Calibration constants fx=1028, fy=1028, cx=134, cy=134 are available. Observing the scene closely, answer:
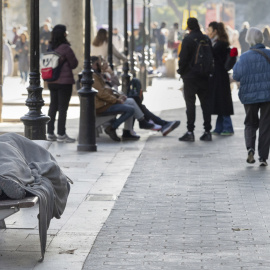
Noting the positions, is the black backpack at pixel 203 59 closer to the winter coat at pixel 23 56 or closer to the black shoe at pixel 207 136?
the black shoe at pixel 207 136

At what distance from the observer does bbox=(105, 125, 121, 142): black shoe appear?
15.0 metres

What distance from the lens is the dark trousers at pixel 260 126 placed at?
11938 mm

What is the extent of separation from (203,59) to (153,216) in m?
6.77

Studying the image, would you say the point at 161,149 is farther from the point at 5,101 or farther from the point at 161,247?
the point at 5,101

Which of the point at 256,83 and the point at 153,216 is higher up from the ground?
the point at 256,83

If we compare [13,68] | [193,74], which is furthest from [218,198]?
[13,68]

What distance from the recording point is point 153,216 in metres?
8.66

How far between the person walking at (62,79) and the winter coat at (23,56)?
20.8 m

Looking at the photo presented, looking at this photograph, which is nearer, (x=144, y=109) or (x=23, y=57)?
(x=144, y=109)

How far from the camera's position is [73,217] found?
8.65m

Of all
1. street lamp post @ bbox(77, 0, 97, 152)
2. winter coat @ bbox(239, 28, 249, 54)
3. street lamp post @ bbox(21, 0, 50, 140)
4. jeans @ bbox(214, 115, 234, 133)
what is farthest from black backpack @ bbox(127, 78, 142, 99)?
winter coat @ bbox(239, 28, 249, 54)

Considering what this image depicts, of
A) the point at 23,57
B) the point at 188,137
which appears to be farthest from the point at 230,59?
the point at 23,57

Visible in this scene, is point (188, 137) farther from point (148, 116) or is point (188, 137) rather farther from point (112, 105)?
point (112, 105)

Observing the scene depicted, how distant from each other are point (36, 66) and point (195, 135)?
6197mm
